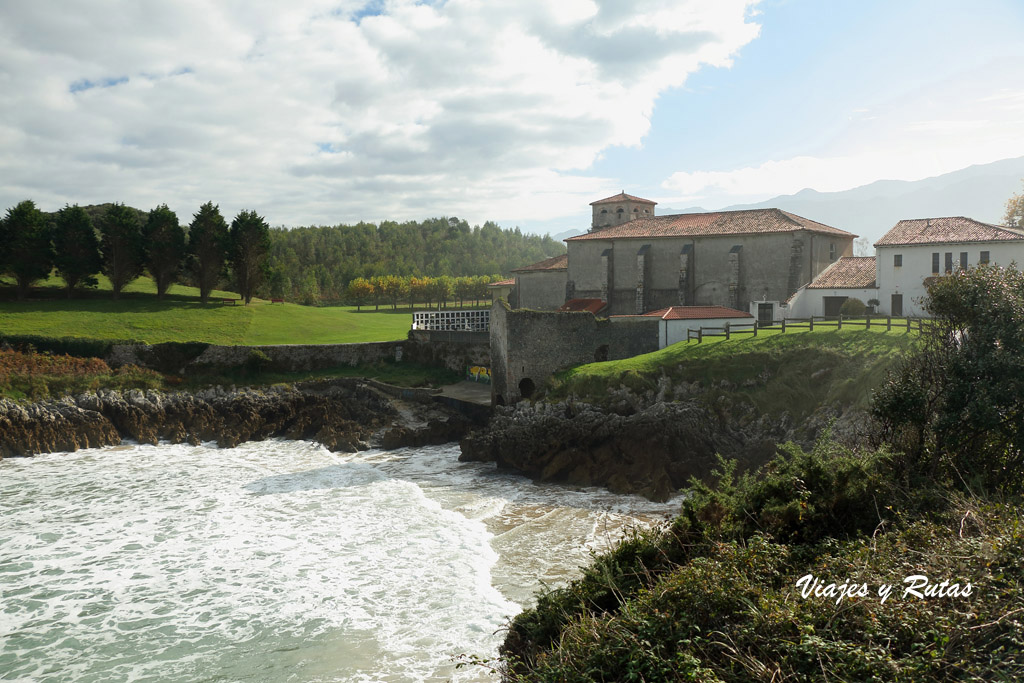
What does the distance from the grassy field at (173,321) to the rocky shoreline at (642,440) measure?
17.4m

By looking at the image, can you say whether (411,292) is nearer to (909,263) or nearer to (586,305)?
(586,305)

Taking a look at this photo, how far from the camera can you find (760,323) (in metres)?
31.1

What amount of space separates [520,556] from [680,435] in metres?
8.80

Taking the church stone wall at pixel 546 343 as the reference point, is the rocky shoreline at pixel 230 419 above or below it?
below

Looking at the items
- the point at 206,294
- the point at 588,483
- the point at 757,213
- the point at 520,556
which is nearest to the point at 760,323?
the point at 757,213

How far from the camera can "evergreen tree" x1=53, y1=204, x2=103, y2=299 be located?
1699 inches

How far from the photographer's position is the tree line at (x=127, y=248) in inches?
1668

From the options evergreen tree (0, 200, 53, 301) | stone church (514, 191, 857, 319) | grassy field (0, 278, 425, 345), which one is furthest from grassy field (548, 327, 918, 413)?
evergreen tree (0, 200, 53, 301)

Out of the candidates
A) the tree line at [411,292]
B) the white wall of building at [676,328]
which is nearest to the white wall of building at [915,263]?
the white wall of building at [676,328]

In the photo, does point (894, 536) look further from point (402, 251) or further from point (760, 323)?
point (402, 251)

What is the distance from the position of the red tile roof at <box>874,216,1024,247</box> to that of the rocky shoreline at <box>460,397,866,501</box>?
569 inches

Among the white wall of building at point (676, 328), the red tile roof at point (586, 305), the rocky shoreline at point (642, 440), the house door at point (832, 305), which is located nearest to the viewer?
the rocky shoreline at point (642, 440)

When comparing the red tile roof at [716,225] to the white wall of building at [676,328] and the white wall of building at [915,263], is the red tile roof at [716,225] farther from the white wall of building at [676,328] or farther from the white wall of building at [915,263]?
the white wall of building at [676,328]

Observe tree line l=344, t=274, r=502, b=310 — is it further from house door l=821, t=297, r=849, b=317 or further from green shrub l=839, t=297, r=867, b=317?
green shrub l=839, t=297, r=867, b=317
